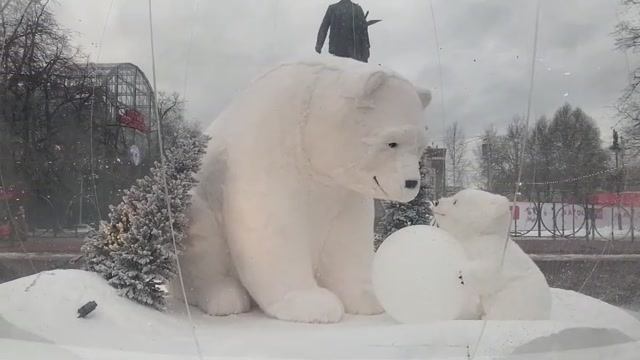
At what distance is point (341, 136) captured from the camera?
298 cm

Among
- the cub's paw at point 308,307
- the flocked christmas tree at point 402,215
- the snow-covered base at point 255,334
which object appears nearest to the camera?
the snow-covered base at point 255,334

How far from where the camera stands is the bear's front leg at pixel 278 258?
3.09 meters

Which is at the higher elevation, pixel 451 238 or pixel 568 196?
pixel 568 196

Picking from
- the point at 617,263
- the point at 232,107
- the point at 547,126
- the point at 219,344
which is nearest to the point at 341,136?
the point at 232,107

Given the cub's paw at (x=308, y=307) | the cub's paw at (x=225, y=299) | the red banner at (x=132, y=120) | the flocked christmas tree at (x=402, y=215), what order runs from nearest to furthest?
the red banner at (x=132, y=120) < the cub's paw at (x=308, y=307) < the cub's paw at (x=225, y=299) < the flocked christmas tree at (x=402, y=215)

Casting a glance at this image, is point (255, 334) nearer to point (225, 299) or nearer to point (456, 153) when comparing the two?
point (225, 299)

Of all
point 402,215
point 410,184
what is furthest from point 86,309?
point 402,215

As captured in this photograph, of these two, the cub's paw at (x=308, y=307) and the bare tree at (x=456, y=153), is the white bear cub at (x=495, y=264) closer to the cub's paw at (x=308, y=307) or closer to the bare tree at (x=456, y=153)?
the bare tree at (x=456, y=153)

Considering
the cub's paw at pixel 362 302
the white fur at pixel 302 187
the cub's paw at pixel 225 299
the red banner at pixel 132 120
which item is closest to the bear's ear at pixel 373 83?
the white fur at pixel 302 187

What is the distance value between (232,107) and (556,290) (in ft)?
6.25

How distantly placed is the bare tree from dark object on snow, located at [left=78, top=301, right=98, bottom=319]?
1.65m

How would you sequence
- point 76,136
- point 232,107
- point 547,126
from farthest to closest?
point 232,107, point 76,136, point 547,126

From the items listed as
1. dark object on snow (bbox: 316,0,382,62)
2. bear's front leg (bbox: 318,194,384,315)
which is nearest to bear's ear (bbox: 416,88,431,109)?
dark object on snow (bbox: 316,0,382,62)

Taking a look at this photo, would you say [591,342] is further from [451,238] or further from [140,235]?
[140,235]
